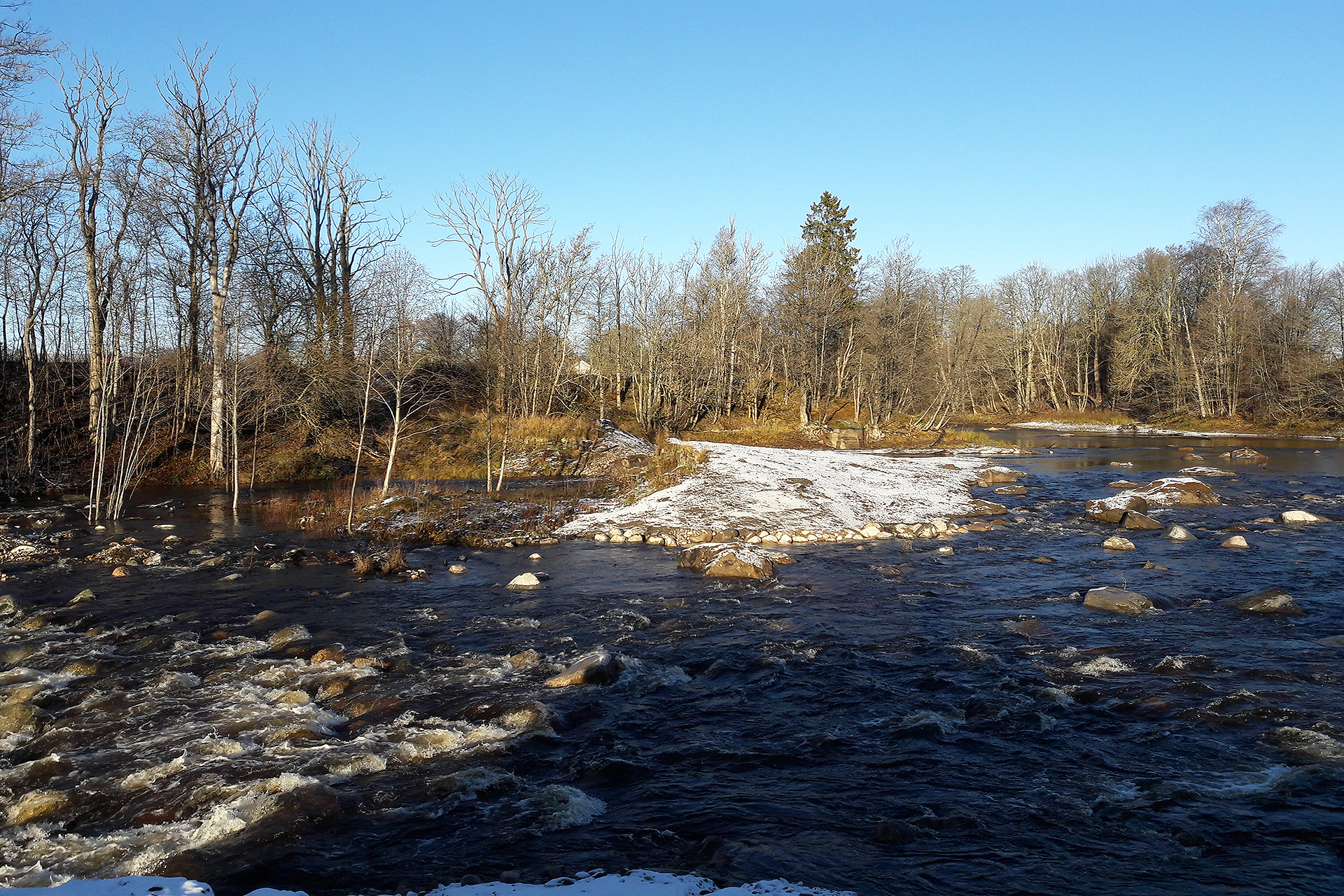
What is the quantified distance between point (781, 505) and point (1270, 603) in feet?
32.9

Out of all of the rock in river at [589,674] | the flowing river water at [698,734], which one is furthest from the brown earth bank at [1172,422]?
the rock in river at [589,674]

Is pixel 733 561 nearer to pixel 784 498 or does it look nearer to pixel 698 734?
pixel 784 498

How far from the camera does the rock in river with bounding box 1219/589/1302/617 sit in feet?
35.5

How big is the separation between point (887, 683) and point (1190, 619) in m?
5.28

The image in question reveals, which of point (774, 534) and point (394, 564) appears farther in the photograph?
point (774, 534)

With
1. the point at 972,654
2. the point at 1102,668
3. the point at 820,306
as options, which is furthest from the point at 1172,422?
the point at 972,654

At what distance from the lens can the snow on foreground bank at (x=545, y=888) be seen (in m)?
4.73

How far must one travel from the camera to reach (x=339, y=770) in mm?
6637

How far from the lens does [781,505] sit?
19.0 metres

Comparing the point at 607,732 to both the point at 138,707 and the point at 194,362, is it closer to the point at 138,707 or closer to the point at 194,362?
the point at 138,707

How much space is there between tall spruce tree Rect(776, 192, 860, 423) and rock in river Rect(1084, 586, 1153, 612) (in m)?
34.6

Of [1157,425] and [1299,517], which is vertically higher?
[1157,425]

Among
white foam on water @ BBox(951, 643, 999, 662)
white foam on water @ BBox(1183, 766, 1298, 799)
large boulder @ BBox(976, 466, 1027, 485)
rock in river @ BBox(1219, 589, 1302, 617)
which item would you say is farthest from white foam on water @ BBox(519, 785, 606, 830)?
large boulder @ BBox(976, 466, 1027, 485)

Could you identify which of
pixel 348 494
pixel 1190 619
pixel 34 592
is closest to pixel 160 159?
pixel 348 494
